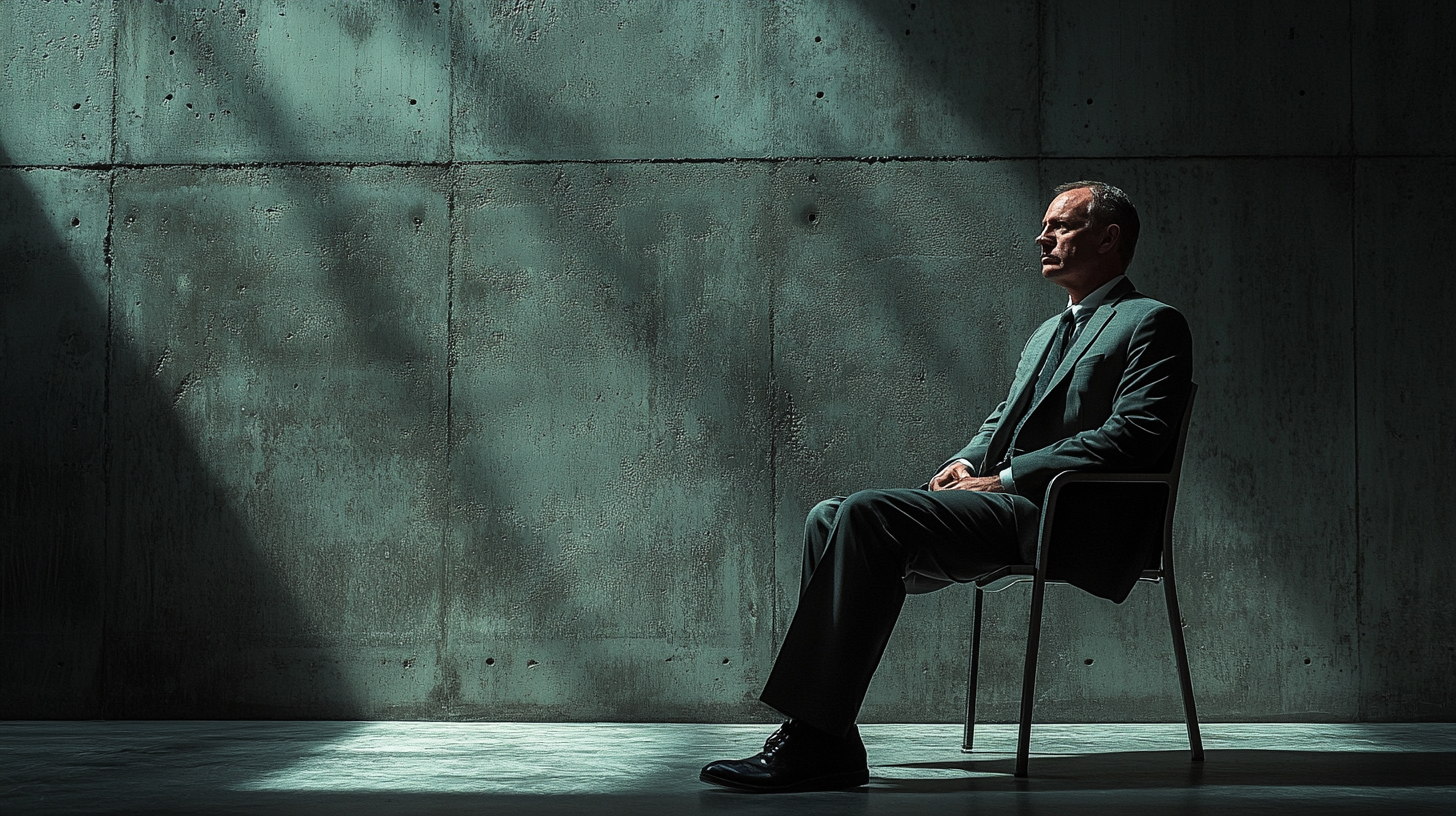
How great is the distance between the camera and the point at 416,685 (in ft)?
12.1

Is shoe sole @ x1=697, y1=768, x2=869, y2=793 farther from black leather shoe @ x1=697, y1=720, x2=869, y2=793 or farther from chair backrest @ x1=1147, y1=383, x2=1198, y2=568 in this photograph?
chair backrest @ x1=1147, y1=383, x2=1198, y2=568

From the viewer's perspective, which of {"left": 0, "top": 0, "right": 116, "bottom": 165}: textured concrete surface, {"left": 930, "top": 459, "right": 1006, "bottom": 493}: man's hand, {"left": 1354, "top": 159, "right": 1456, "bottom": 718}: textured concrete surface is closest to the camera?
{"left": 930, "top": 459, "right": 1006, "bottom": 493}: man's hand

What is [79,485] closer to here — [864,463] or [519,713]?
[519,713]

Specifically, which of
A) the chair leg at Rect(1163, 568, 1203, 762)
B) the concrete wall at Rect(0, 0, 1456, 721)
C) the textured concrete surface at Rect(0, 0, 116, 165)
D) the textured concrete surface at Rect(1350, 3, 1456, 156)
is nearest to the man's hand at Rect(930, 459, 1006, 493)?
the chair leg at Rect(1163, 568, 1203, 762)

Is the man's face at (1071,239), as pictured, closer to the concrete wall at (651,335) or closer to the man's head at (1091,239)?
the man's head at (1091,239)

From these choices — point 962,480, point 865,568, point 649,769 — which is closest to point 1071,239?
point 962,480

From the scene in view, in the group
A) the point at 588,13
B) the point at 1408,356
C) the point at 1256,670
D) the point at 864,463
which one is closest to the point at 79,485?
the point at 588,13

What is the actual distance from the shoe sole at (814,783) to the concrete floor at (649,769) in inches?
1.5

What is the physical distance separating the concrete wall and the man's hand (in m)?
0.86

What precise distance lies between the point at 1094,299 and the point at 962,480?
21.0 inches

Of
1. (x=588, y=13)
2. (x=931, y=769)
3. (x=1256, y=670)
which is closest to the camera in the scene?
(x=931, y=769)

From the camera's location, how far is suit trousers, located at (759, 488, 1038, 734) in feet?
7.57

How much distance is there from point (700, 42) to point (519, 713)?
218cm

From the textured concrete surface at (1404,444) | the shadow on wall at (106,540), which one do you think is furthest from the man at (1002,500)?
the shadow on wall at (106,540)
